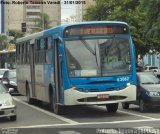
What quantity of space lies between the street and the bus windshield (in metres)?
1.52

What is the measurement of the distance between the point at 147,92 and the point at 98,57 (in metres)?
3.11

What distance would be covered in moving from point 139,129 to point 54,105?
5.56 metres

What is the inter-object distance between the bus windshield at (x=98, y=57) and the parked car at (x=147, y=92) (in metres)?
→ 2.19

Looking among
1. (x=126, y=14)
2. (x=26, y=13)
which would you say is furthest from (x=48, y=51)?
(x=26, y=13)

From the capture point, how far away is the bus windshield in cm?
1642

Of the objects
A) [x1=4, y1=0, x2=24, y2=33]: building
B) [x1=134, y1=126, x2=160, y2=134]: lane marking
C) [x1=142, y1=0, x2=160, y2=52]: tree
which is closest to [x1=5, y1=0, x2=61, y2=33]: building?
[x1=4, y1=0, x2=24, y2=33]: building

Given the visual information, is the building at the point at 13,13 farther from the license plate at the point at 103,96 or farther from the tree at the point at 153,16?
the license plate at the point at 103,96


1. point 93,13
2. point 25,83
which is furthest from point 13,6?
point 25,83

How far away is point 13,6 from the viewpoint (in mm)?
127312

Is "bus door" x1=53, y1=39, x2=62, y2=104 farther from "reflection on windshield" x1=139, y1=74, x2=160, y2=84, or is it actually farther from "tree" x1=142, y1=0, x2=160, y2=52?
"tree" x1=142, y1=0, x2=160, y2=52

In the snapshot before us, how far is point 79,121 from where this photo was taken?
51.5ft

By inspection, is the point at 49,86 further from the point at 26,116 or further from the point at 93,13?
the point at 93,13

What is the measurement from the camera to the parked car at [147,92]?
1845cm

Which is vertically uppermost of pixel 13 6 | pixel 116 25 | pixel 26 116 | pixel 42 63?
pixel 13 6
